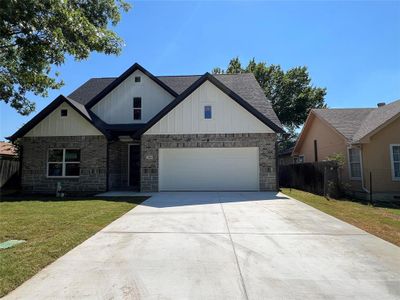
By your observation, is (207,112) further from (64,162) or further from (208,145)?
(64,162)

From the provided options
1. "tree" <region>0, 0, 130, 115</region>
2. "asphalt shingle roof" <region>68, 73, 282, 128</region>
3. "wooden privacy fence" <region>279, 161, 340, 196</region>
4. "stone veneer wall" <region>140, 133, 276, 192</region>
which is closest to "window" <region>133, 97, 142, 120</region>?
"asphalt shingle roof" <region>68, 73, 282, 128</region>

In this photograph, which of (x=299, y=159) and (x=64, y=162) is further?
(x=299, y=159)

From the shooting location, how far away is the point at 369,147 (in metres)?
16.0

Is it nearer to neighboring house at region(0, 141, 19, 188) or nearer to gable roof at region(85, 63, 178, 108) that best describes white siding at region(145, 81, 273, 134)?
gable roof at region(85, 63, 178, 108)

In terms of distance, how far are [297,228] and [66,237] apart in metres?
5.27

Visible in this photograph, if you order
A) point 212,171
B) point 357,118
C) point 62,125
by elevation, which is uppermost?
point 357,118

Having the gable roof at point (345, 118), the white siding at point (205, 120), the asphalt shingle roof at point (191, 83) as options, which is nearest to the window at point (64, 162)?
the asphalt shingle roof at point (191, 83)

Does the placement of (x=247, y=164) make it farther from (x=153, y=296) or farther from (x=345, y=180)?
(x=153, y=296)

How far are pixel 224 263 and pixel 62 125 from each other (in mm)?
14498

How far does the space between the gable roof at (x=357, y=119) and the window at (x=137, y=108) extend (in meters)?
11.5

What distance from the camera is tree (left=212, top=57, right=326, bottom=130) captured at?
130 feet

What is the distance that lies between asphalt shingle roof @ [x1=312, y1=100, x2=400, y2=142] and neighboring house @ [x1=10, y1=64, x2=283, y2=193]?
4480mm

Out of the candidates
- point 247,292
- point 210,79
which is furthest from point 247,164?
point 247,292

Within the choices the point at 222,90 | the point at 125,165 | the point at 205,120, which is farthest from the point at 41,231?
the point at 222,90
